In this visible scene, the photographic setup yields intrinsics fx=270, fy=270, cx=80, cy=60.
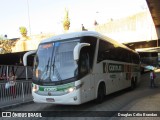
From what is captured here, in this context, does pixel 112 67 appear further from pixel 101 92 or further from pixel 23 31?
pixel 23 31

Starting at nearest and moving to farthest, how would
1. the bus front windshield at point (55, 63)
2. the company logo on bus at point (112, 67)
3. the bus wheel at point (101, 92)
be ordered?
the bus front windshield at point (55, 63) → the bus wheel at point (101, 92) → the company logo on bus at point (112, 67)

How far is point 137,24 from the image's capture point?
24.3 metres

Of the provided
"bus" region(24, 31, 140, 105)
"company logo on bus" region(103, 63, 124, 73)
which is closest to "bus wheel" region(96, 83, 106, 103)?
"bus" region(24, 31, 140, 105)

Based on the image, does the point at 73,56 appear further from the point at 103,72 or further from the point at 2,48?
the point at 2,48

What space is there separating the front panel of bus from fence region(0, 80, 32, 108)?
12.6ft

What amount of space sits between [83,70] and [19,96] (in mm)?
6018

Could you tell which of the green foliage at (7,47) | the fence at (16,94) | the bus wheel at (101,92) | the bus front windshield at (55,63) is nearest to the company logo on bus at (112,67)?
the bus wheel at (101,92)

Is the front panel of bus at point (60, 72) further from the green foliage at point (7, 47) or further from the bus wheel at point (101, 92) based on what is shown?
the green foliage at point (7, 47)

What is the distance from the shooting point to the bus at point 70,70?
1026cm

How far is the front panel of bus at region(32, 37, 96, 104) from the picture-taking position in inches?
403

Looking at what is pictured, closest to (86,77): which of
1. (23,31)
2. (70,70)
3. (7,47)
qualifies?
(70,70)

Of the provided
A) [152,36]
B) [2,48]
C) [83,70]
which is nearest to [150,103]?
[83,70]

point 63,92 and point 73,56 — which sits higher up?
point 73,56

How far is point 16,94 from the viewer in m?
15.1
